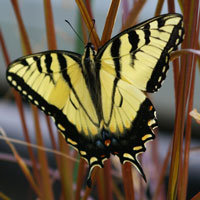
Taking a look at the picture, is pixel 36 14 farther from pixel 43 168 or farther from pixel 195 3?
pixel 195 3

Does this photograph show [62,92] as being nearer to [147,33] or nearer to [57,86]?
[57,86]

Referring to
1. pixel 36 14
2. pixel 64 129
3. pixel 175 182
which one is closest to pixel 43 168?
pixel 64 129

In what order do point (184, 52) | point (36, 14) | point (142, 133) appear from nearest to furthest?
point (184, 52) → point (142, 133) → point (36, 14)

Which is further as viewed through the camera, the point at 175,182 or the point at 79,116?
the point at 79,116

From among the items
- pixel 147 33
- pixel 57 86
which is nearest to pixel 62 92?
pixel 57 86
